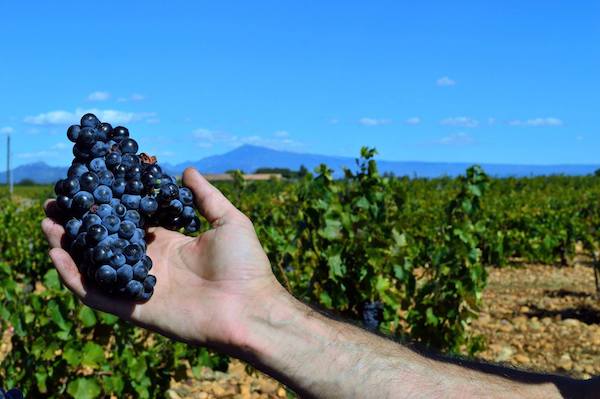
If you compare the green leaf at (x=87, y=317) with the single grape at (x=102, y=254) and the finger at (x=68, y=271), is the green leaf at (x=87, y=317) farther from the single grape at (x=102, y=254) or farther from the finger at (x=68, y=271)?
the single grape at (x=102, y=254)

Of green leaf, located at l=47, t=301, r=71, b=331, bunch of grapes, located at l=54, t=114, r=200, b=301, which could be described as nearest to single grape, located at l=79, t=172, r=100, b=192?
bunch of grapes, located at l=54, t=114, r=200, b=301

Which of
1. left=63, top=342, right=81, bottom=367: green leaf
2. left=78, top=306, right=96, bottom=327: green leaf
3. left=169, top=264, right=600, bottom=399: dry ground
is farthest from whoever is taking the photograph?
left=169, top=264, right=600, bottom=399: dry ground

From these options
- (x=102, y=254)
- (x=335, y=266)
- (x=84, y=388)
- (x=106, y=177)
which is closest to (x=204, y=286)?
(x=102, y=254)

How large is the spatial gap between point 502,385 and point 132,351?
3.38 metres

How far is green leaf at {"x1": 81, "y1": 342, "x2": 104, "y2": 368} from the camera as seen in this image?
14.4 feet

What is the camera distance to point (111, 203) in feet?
7.29

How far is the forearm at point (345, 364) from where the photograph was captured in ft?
6.41

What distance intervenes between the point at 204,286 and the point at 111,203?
0.37 metres

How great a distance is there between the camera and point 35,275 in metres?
11.6

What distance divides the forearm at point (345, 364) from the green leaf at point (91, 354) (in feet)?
8.19

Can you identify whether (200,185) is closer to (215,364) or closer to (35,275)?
(215,364)

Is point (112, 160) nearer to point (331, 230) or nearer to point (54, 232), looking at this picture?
point (54, 232)

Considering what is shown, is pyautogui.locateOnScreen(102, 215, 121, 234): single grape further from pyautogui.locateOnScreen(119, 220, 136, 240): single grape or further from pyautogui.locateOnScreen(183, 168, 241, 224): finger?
pyautogui.locateOnScreen(183, 168, 241, 224): finger

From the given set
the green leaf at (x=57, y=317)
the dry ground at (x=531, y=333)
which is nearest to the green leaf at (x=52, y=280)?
the green leaf at (x=57, y=317)
